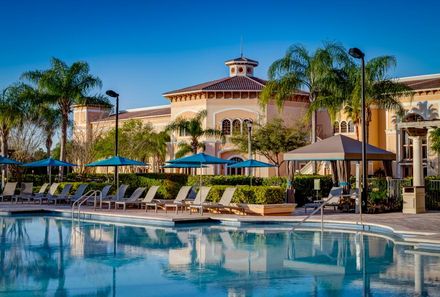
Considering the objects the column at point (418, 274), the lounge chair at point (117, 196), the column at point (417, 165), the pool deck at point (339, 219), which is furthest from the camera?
the lounge chair at point (117, 196)

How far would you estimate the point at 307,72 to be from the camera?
32375 mm

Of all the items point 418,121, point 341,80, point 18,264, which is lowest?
point 18,264

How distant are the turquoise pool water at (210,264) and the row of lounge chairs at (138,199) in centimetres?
375

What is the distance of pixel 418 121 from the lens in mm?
22453

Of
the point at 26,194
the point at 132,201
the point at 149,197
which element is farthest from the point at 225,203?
the point at 26,194

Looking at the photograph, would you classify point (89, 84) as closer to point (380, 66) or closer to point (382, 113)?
point (380, 66)

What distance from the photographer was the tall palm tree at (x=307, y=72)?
1238 inches

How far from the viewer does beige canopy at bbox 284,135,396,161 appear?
20781 millimetres

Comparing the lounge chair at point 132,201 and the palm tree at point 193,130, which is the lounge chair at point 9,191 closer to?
the lounge chair at point 132,201

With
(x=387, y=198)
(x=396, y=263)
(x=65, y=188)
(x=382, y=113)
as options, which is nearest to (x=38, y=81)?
(x=65, y=188)

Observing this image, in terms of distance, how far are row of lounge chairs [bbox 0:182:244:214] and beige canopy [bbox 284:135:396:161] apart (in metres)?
2.79

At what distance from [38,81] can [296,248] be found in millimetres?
25285

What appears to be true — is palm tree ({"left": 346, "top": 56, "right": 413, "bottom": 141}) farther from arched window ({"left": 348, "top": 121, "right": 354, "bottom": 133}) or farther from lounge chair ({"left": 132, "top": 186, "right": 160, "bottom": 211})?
arched window ({"left": 348, "top": 121, "right": 354, "bottom": 133})

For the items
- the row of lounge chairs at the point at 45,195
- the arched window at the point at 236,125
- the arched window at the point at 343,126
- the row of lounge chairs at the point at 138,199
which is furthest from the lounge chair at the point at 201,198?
the arched window at the point at 343,126
